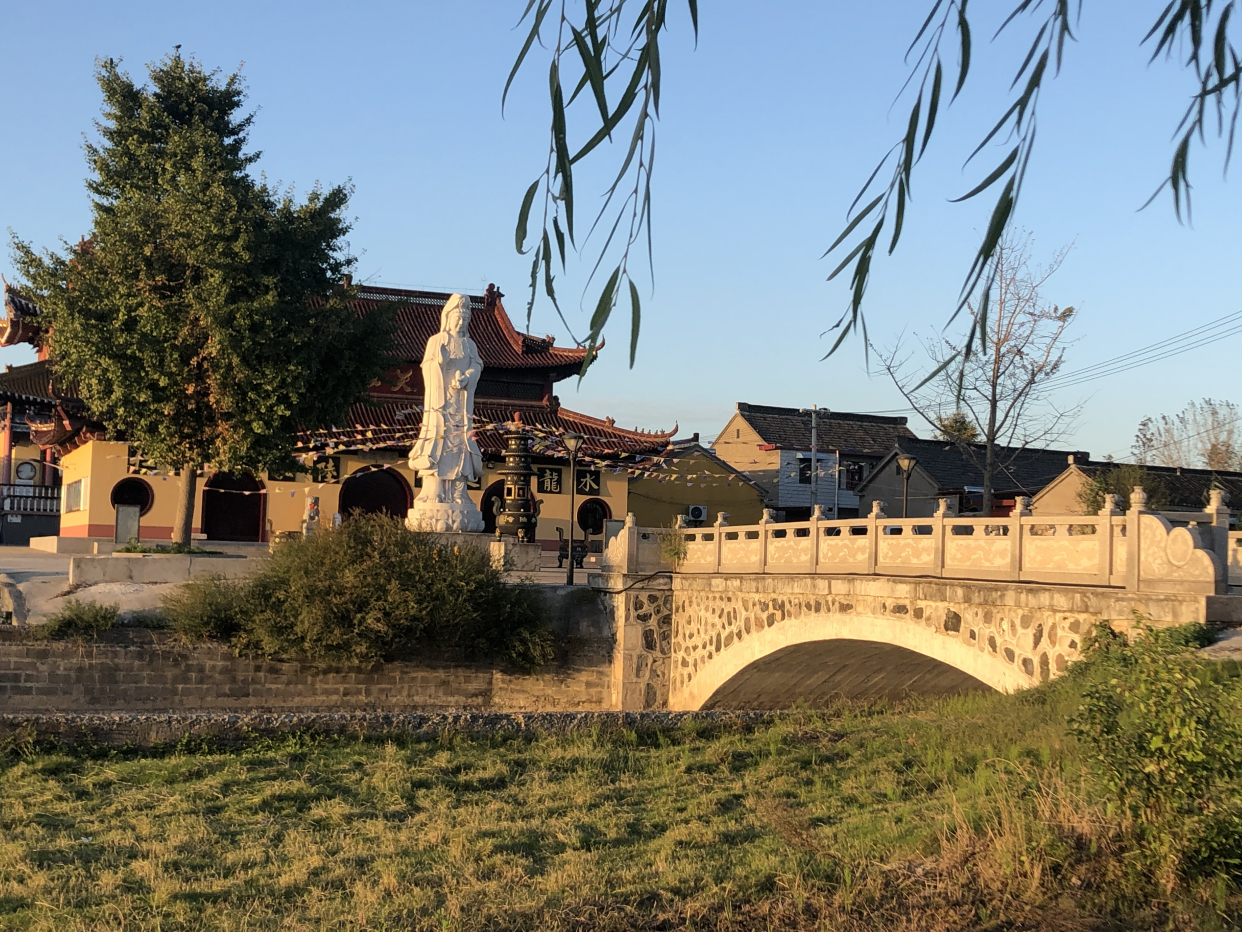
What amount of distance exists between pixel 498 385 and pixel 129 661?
64.3 ft

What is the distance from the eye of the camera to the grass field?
5977 mm

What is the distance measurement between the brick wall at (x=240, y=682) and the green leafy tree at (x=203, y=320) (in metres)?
5.37

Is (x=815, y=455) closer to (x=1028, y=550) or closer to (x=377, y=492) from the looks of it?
(x=377, y=492)

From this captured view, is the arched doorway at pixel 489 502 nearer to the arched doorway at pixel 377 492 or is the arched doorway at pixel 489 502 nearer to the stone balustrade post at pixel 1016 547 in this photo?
the arched doorway at pixel 377 492

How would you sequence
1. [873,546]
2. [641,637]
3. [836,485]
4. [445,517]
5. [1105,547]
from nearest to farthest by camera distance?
1. [1105,547]
2. [873,546]
3. [641,637]
4. [445,517]
5. [836,485]

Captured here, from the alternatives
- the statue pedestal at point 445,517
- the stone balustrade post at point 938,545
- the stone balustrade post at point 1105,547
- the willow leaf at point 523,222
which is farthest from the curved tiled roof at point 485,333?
the willow leaf at point 523,222

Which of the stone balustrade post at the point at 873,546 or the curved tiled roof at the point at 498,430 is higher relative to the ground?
the curved tiled roof at the point at 498,430

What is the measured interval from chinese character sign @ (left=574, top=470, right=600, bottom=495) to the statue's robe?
13056mm

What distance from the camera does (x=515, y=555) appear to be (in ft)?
68.5

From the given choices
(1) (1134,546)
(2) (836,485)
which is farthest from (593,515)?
(1) (1134,546)

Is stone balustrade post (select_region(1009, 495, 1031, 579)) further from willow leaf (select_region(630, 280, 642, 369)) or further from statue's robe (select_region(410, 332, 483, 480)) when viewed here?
statue's robe (select_region(410, 332, 483, 480))

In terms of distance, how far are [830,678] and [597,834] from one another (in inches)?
378

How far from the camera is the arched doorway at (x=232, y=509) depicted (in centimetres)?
3158

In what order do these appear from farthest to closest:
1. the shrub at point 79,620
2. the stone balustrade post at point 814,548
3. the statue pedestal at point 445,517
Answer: the statue pedestal at point 445,517 < the shrub at point 79,620 < the stone balustrade post at point 814,548
